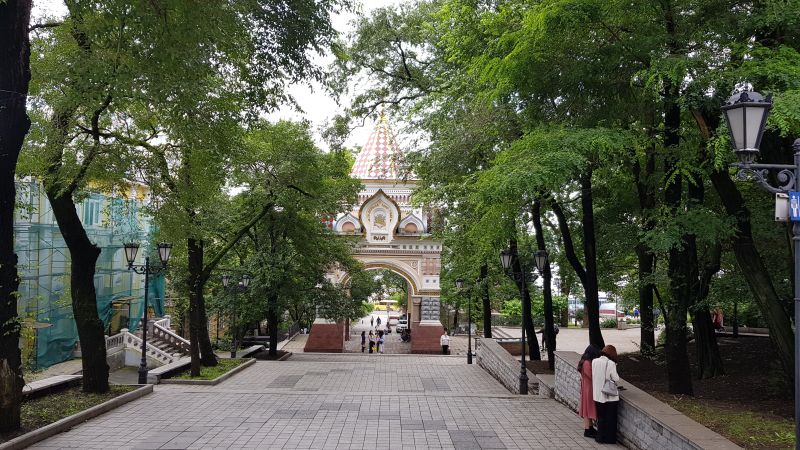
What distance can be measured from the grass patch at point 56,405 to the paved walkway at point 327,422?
375mm

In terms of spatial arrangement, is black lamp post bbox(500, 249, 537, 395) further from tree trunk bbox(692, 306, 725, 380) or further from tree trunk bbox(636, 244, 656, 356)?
tree trunk bbox(692, 306, 725, 380)

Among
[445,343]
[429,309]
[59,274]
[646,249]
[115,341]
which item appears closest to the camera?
[646,249]

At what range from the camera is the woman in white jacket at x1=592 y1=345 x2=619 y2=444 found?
8.69 meters

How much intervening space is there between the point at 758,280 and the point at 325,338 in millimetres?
23809

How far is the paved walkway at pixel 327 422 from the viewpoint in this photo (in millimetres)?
8781

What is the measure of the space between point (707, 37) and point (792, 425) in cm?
545

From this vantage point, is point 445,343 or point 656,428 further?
point 445,343

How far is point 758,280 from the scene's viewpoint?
9.23m

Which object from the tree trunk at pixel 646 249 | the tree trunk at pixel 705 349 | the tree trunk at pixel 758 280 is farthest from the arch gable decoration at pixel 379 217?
the tree trunk at pixel 758 280

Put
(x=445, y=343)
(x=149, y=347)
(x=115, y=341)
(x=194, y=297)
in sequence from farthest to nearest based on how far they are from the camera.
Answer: (x=445, y=343), (x=149, y=347), (x=115, y=341), (x=194, y=297)

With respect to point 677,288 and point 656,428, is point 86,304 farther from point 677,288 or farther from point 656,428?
point 677,288

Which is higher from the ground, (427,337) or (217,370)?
(217,370)

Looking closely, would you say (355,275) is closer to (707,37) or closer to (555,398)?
(555,398)

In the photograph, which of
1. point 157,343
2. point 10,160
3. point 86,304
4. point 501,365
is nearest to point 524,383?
point 501,365
